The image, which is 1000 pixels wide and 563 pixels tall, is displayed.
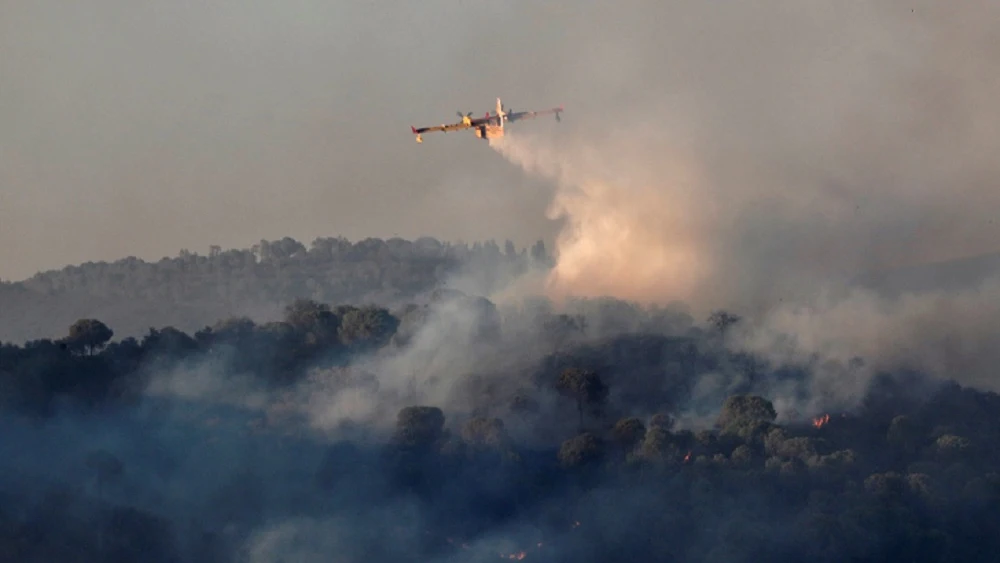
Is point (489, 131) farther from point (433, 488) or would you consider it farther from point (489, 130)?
point (433, 488)

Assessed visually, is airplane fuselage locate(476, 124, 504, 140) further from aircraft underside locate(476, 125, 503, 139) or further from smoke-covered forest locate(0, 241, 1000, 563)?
smoke-covered forest locate(0, 241, 1000, 563)

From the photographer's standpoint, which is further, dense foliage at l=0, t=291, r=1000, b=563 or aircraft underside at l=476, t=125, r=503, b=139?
dense foliage at l=0, t=291, r=1000, b=563

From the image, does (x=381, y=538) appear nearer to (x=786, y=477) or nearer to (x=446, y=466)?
(x=446, y=466)

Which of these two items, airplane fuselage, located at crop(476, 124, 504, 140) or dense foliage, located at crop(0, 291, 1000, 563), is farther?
dense foliage, located at crop(0, 291, 1000, 563)

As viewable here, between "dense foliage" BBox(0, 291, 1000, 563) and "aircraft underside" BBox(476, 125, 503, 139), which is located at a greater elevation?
"aircraft underside" BBox(476, 125, 503, 139)

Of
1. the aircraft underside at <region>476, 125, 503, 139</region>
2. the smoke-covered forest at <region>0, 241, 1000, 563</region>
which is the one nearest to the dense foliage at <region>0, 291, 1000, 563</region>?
the smoke-covered forest at <region>0, 241, 1000, 563</region>

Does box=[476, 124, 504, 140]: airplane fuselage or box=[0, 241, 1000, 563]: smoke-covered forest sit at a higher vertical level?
box=[476, 124, 504, 140]: airplane fuselage

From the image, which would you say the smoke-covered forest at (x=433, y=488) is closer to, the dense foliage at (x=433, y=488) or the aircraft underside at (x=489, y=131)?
the dense foliage at (x=433, y=488)

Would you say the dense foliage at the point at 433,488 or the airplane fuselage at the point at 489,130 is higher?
the airplane fuselage at the point at 489,130

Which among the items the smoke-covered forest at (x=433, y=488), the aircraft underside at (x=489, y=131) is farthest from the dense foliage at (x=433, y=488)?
the aircraft underside at (x=489, y=131)

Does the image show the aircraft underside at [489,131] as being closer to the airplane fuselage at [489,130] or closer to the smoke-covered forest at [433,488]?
the airplane fuselage at [489,130]

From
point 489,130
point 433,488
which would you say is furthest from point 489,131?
Result: point 433,488

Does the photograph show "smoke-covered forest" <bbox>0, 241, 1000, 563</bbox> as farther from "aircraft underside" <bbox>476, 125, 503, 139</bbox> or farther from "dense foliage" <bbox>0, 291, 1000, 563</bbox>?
"aircraft underside" <bbox>476, 125, 503, 139</bbox>

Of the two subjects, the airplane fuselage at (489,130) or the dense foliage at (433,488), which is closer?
the airplane fuselage at (489,130)
